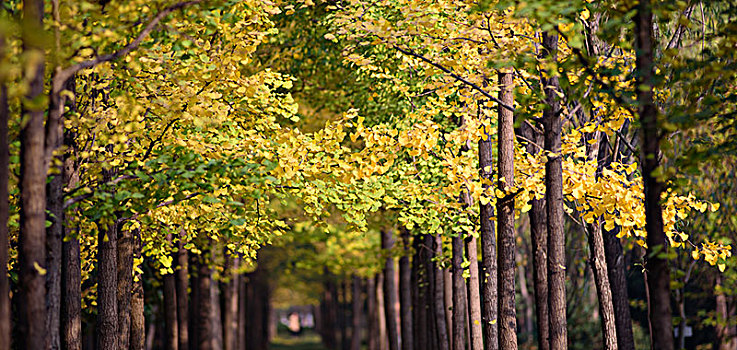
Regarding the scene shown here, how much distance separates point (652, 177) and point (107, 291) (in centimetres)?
828

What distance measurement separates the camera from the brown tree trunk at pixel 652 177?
302 inches

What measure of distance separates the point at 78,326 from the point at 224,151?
3.75 meters

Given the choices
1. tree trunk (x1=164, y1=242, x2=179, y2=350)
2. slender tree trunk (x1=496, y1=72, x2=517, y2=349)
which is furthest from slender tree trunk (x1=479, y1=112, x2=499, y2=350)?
tree trunk (x1=164, y1=242, x2=179, y2=350)

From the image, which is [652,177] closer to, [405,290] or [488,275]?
[488,275]

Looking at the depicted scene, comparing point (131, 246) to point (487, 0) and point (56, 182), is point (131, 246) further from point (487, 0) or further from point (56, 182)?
point (487, 0)

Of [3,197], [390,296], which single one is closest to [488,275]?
[3,197]

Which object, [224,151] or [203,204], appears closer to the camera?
[224,151]

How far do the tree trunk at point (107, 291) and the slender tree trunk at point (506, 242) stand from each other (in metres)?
5.73

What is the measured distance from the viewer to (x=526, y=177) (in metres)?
13.4

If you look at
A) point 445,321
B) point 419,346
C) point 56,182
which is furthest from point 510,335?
point 419,346

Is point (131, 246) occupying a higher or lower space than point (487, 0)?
lower

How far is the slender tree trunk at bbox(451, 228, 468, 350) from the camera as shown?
17641 mm

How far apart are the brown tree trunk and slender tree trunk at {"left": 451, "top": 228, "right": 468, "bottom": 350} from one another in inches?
363

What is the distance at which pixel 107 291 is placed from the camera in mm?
12539
